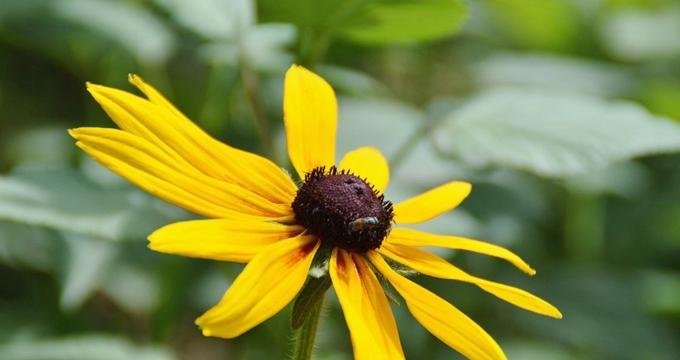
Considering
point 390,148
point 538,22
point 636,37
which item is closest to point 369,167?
point 390,148

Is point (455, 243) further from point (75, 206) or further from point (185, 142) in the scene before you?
point (75, 206)

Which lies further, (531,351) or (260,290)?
(531,351)

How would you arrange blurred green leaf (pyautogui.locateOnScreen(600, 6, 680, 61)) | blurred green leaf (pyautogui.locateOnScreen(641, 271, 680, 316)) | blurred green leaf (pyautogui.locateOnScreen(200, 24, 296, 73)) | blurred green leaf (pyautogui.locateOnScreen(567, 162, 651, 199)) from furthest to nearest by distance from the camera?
1. blurred green leaf (pyautogui.locateOnScreen(600, 6, 680, 61))
2. blurred green leaf (pyautogui.locateOnScreen(567, 162, 651, 199))
3. blurred green leaf (pyautogui.locateOnScreen(641, 271, 680, 316))
4. blurred green leaf (pyautogui.locateOnScreen(200, 24, 296, 73))

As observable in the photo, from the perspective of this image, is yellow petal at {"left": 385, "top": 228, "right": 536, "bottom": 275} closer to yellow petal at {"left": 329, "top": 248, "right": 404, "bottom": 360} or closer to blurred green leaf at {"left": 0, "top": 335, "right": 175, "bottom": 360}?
yellow petal at {"left": 329, "top": 248, "right": 404, "bottom": 360}

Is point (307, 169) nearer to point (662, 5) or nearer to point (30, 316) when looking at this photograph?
point (30, 316)

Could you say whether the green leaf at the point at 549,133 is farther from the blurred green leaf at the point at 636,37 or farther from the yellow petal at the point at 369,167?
the blurred green leaf at the point at 636,37

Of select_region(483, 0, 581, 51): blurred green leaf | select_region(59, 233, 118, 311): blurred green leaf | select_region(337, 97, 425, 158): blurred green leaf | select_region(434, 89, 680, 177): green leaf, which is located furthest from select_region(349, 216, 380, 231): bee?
select_region(483, 0, 581, 51): blurred green leaf

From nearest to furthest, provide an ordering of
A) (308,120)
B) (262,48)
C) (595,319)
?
(308,120) → (262,48) → (595,319)
